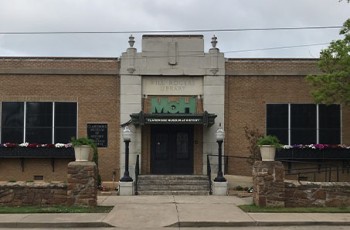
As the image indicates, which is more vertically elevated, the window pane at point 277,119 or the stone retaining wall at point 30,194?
the window pane at point 277,119

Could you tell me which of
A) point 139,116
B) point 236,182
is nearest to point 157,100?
point 139,116

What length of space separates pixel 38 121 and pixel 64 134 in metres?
1.43

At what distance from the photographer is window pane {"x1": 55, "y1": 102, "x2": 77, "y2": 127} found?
24062 millimetres

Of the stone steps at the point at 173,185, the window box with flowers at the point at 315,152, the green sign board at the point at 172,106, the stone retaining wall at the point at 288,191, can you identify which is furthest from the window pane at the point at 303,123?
the stone retaining wall at the point at 288,191

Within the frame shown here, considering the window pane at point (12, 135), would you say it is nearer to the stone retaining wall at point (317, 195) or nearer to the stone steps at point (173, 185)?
the stone steps at point (173, 185)

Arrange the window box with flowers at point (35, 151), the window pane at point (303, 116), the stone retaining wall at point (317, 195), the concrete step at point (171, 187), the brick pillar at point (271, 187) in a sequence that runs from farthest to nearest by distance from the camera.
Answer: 1. the window pane at point (303, 116)
2. the window box with flowers at point (35, 151)
3. the concrete step at point (171, 187)
4. the stone retaining wall at point (317, 195)
5. the brick pillar at point (271, 187)

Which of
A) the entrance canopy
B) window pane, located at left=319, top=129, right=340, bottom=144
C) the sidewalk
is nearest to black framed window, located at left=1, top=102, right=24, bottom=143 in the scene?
the entrance canopy

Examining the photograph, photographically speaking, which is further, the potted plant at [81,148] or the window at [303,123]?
the window at [303,123]

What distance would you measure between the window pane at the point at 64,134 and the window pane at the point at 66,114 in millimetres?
246

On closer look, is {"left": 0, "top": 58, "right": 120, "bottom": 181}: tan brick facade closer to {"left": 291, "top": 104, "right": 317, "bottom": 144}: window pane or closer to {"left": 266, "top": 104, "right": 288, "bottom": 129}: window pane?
{"left": 266, "top": 104, "right": 288, "bottom": 129}: window pane

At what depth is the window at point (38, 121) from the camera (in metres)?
24.0

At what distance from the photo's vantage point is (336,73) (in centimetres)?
1944

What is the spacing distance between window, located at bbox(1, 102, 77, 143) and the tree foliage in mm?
11354

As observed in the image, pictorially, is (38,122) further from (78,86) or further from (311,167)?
(311,167)
